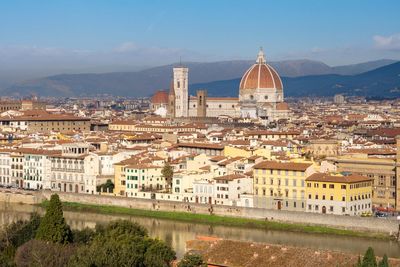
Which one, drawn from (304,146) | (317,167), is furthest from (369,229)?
(304,146)

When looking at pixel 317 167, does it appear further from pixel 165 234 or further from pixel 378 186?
pixel 165 234

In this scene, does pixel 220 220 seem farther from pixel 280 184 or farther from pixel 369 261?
pixel 369 261

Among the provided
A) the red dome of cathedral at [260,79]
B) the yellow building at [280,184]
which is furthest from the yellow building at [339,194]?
the red dome of cathedral at [260,79]

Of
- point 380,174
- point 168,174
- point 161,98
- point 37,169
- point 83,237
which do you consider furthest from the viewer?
point 161,98

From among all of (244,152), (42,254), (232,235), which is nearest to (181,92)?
(244,152)

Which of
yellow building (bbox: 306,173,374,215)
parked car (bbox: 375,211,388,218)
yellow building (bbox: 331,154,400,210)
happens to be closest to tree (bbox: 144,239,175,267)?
yellow building (bbox: 306,173,374,215)

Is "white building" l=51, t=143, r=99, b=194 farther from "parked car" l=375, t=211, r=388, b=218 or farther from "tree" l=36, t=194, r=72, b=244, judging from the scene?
"tree" l=36, t=194, r=72, b=244

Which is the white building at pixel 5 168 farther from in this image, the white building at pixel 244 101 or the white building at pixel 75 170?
the white building at pixel 244 101
